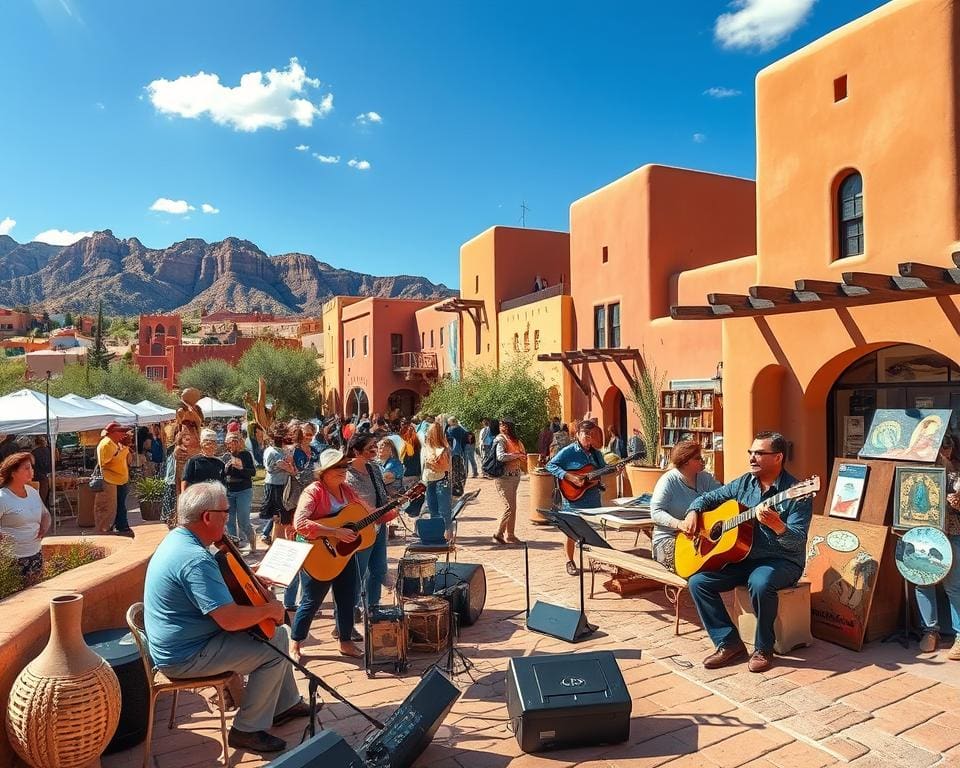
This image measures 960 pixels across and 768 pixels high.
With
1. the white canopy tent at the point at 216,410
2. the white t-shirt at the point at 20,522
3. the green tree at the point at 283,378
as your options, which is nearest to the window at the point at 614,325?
the white canopy tent at the point at 216,410

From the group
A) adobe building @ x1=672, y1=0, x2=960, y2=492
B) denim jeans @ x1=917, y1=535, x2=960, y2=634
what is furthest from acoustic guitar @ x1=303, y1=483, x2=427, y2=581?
adobe building @ x1=672, y1=0, x2=960, y2=492

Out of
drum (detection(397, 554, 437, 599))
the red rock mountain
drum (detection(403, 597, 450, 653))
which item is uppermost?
the red rock mountain

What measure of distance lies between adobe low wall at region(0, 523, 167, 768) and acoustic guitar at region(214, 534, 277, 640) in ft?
3.34

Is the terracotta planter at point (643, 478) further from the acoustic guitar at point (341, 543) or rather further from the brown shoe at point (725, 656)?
the acoustic guitar at point (341, 543)

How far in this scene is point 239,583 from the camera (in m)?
3.84

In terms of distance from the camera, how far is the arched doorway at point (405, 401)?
1400 inches

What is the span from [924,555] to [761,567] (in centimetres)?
125

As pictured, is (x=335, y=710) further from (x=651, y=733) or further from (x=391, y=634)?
(x=651, y=733)

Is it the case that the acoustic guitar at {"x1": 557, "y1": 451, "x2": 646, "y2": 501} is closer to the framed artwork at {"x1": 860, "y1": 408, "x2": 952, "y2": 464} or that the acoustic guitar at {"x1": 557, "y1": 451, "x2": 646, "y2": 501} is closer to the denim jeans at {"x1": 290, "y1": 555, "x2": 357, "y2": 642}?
the framed artwork at {"x1": 860, "y1": 408, "x2": 952, "y2": 464}

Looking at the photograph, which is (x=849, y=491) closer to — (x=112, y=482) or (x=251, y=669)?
(x=251, y=669)

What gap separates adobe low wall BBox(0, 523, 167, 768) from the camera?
350cm

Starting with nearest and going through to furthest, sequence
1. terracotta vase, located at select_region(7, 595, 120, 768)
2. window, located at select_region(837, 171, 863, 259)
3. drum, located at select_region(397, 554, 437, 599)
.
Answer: terracotta vase, located at select_region(7, 595, 120, 768), drum, located at select_region(397, 554, 437, 599), window, located at select_region(837, 171, 863, 259)

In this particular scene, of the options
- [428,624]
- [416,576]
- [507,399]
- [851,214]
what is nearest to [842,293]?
[851,214]

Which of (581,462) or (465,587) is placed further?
(581,462)
